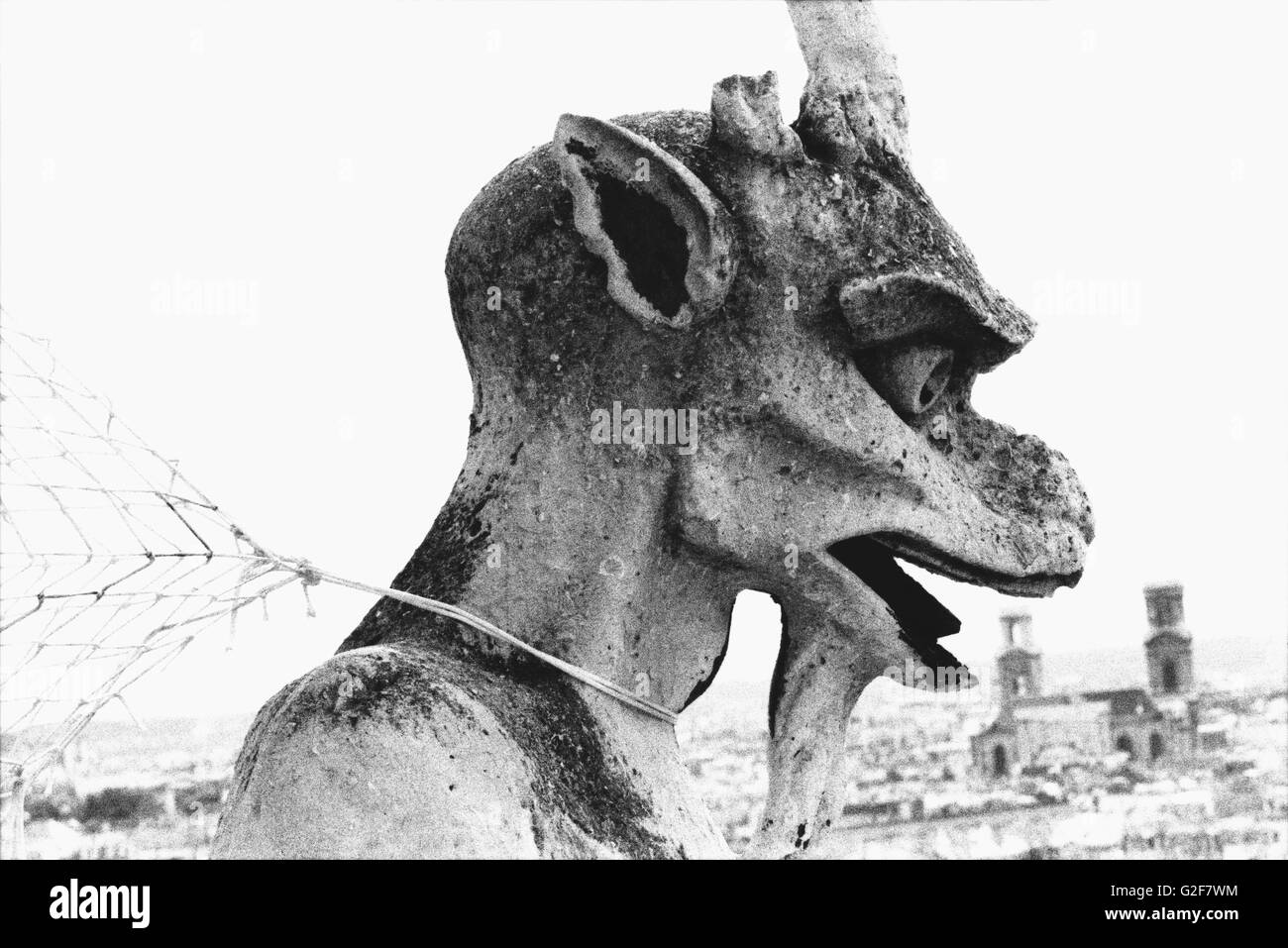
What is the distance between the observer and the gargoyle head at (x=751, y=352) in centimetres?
432

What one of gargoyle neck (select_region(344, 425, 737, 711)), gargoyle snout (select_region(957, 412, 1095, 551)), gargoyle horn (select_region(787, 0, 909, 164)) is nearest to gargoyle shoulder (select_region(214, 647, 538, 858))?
gargoyle neck (select_region(344, 425, 737, 711))

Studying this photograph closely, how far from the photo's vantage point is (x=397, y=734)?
390 centimetres

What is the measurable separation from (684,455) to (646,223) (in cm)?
54

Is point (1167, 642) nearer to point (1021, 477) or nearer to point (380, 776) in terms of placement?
point (1021, 477)

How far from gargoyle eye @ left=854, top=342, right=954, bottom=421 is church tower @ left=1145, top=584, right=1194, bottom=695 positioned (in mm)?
95619

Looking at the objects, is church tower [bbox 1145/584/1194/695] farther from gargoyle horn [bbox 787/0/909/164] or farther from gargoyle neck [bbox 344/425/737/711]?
gargoyle neck [bbox 344/425/737/711]

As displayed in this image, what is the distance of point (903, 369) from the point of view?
454cm

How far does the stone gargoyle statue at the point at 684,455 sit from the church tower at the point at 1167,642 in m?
95.6

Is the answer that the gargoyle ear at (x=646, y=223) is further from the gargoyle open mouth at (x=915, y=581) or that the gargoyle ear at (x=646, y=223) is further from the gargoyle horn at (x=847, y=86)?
the gargoyle open mouth at (x=915, y=581)

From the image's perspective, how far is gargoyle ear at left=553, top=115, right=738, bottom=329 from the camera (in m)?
4.26

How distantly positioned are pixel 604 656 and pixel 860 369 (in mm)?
926

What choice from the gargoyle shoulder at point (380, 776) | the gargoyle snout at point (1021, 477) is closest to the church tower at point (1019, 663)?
the gargoyle snout at point (1021, 477)

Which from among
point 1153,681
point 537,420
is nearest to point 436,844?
point 537,420
